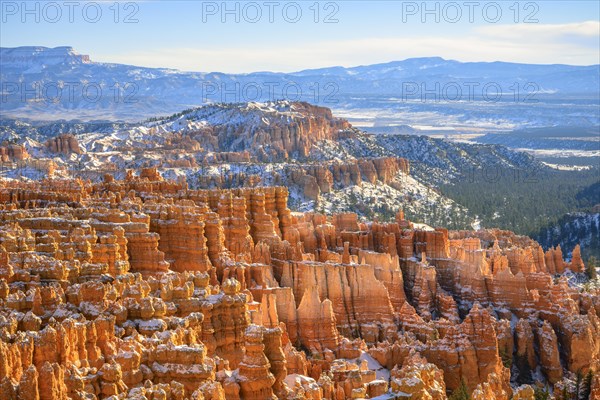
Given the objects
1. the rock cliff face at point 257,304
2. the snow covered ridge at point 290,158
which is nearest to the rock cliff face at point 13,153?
the snow covered ridge at point 290,158

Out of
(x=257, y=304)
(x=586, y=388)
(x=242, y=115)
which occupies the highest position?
(x=242, y=115)

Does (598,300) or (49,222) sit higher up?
(49,222)

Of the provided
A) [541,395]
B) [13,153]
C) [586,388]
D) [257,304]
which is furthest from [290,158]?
[541,395]

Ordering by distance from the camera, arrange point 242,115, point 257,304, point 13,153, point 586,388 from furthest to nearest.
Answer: point 242,115 < point 13,153 < point 586,388 < point 257,304

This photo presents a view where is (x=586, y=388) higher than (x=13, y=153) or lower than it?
lower

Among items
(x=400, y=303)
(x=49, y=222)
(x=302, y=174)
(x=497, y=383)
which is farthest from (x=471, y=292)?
(x=302, y=174)

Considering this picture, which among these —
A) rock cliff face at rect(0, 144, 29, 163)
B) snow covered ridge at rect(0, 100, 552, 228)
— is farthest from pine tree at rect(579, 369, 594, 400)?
rock cliff face at rect(0, 144, 29, 163)

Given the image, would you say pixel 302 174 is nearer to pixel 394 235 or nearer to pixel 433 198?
pixel 433 198

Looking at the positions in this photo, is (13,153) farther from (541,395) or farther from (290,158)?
(541,395)
